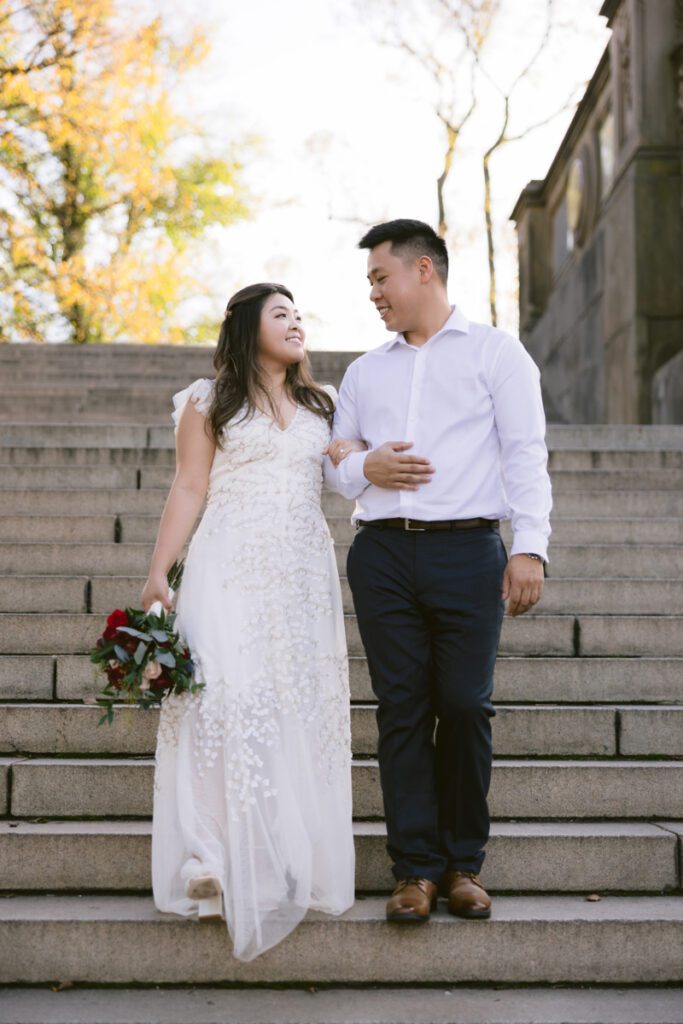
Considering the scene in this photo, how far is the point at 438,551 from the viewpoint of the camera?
140 inches

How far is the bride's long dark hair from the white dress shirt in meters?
0.29

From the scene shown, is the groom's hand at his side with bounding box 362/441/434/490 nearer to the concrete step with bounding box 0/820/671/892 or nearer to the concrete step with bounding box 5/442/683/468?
the concrete step with bounding box 0/820/671/892

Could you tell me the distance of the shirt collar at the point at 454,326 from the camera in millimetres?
3686

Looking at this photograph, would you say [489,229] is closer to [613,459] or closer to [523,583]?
[613,459]

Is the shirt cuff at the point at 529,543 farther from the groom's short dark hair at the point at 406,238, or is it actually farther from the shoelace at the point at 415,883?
the shoelace at the point at 415,883

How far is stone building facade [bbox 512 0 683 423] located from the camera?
10.4 m

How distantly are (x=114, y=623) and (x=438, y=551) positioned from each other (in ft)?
3.16

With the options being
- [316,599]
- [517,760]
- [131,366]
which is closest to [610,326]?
[131,366]

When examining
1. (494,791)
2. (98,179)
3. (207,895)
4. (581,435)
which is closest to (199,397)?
(207,895)

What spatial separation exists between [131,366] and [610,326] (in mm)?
4873

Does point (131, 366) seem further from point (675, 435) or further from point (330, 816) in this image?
point (330, 816)

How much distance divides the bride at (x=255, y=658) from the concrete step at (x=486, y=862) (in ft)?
1.25

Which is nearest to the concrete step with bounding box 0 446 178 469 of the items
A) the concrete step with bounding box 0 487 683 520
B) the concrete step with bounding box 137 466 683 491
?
the concrete step with bounding box 137 466 683 491

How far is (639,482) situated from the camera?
694 centimetres
